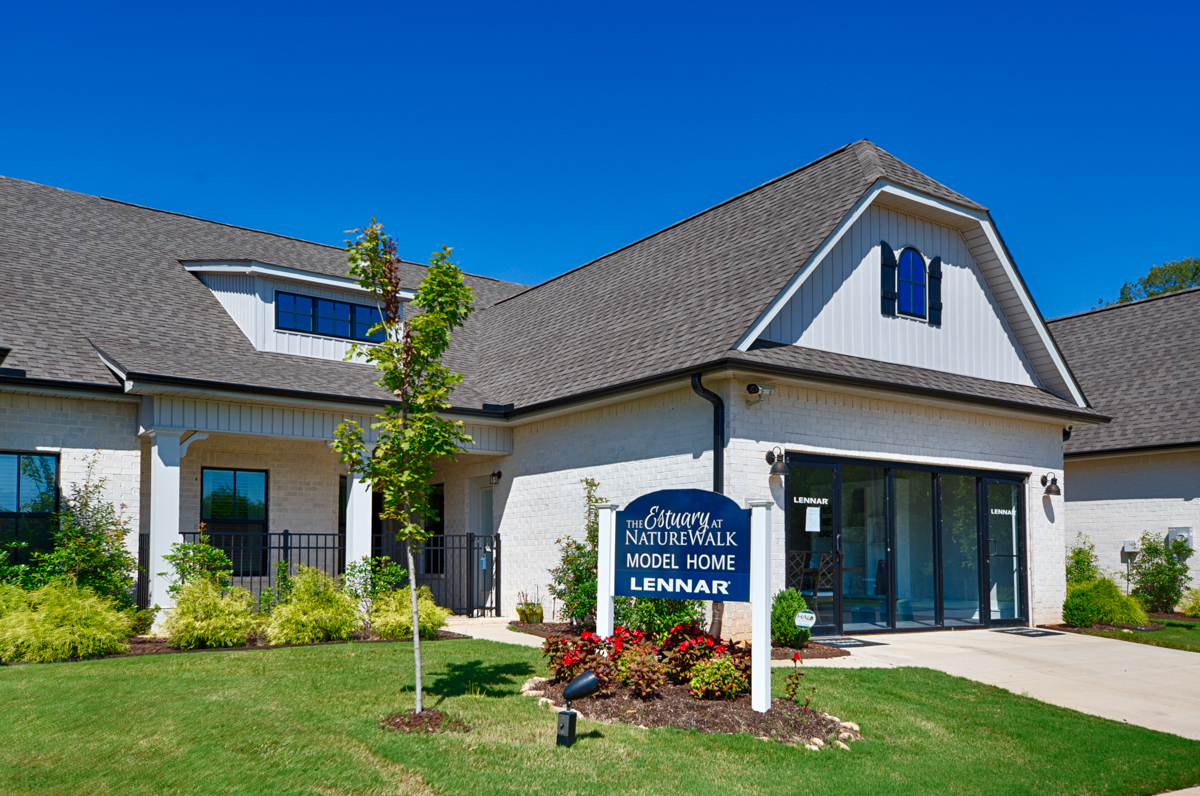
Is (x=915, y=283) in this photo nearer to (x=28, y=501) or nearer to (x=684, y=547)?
(x=684, y=547)

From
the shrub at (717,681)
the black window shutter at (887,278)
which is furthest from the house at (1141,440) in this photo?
the shrub at (717,681)

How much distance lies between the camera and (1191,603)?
17875mm

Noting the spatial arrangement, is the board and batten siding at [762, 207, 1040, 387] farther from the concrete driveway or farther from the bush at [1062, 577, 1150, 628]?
the concrete driveway

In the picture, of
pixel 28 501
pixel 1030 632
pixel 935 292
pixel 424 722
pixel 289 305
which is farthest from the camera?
pixel 289 305

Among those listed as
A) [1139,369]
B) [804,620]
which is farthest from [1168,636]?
[804,620]

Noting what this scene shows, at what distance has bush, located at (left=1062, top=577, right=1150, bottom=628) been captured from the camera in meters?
15.8

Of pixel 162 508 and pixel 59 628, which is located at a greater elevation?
pixel 162 508

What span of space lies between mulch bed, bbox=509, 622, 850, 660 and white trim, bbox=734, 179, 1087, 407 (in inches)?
154

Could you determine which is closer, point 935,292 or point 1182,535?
point 935,292

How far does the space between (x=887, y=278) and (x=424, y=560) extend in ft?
35.7

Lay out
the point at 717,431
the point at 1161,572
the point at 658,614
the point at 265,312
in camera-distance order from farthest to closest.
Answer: the point at 1161,572, the point at 265,312, the point at 717,431, the point at 658,614

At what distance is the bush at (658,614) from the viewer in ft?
38.6

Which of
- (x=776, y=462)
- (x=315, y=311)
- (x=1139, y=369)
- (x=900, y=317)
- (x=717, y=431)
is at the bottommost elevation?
(x=776, y=462)

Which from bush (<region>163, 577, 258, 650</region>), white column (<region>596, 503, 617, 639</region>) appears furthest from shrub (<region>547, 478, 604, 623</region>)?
bush (<region>163, 577, 258, 650</region>)
